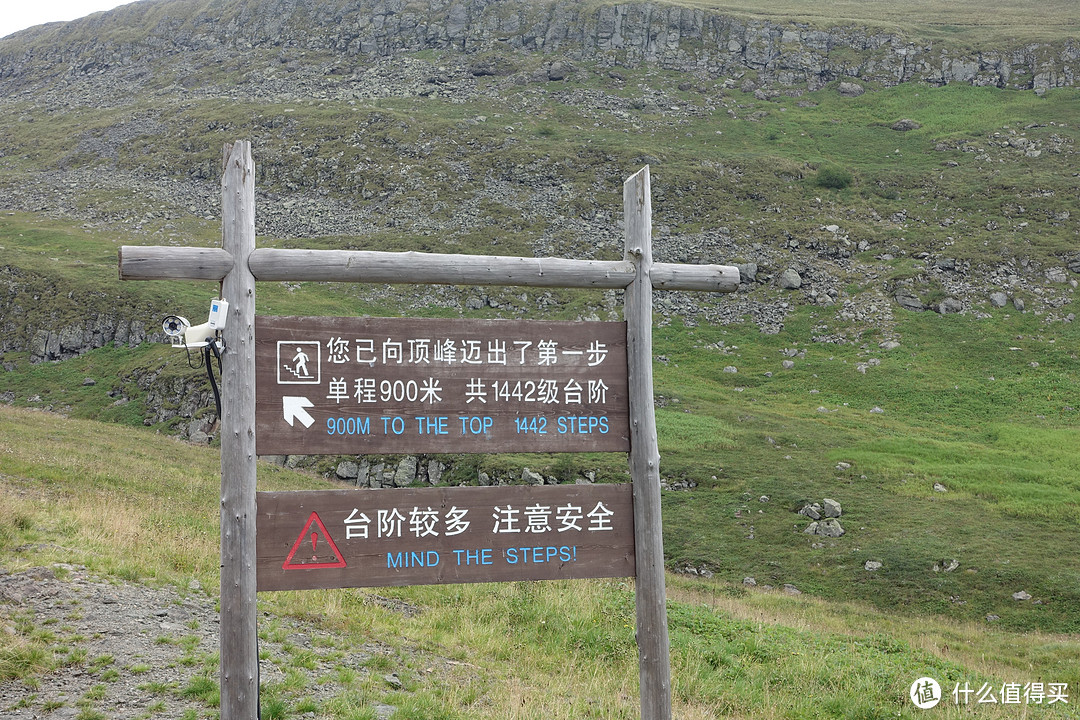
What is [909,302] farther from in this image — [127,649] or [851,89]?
[127,649]

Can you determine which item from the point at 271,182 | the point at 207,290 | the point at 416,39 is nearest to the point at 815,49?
the point at 416,39

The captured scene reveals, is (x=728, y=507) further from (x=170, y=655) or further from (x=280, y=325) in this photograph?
(x=280, y=325)

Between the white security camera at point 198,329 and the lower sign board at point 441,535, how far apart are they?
121 centimetres

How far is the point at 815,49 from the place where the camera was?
Answer: 80562 mm

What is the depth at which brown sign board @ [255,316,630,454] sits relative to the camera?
211 inches

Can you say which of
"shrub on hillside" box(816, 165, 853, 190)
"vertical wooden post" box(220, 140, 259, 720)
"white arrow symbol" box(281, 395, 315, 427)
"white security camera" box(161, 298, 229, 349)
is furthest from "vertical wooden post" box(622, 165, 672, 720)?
"shrub on hillside" box(816, 165, 853, 190)

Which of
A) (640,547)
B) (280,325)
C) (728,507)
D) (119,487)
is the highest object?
(280,325)

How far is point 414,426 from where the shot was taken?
218 inches

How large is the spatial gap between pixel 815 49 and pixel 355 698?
294ft

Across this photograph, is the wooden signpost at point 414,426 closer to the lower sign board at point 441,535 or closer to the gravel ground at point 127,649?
the lower sign board at point 441,535

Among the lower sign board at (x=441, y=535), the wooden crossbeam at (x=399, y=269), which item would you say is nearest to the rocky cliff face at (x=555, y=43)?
the wooden crossbeam at (x=399, y=269)

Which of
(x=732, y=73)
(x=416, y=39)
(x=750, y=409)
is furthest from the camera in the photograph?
(x=416, y=39)

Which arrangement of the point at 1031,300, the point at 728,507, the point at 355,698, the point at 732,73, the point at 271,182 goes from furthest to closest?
the point at 732,73 → the point at 271,182 → the point at 1031,300 → the point at 728,507 → the point at 355,698

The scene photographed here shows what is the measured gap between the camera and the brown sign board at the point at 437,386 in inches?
211
